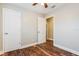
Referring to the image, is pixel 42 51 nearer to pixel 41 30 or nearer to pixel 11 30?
pixel 41 30

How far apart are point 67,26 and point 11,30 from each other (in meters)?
1.38

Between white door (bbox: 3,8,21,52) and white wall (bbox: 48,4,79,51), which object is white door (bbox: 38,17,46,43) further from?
white door (bbox: 3,8,21,52)


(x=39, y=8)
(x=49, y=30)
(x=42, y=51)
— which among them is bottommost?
(x=42, y=51)

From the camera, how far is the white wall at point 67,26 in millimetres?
1760

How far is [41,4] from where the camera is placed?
5.57ft

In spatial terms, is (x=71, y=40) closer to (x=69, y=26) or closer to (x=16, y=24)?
(x=69, y=26)

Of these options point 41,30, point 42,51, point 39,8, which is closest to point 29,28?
point 41,30

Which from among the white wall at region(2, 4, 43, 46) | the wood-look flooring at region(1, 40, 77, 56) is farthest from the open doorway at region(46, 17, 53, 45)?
the white wall at region(2, 4, 43, 46)

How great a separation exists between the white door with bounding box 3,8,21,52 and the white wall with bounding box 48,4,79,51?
0.88 meters

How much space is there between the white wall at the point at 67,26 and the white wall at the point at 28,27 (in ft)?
1.65

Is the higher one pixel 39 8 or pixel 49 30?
pixel 39 8

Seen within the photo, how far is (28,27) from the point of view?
191 centimetres

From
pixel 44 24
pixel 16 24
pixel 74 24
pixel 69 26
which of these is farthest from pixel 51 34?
pixel 16 24

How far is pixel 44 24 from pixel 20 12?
660 millimetres
